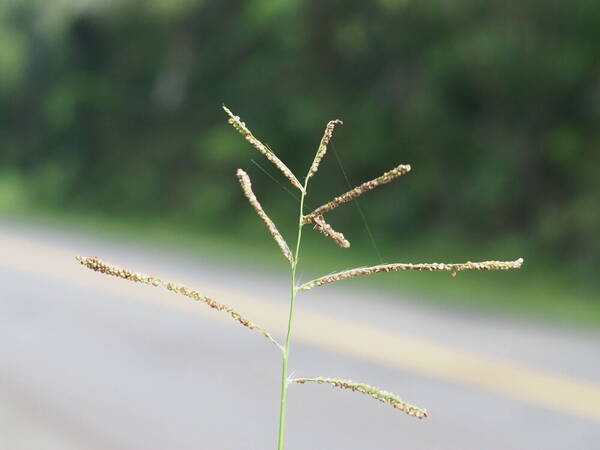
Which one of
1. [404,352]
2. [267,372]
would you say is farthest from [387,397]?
[404,352]

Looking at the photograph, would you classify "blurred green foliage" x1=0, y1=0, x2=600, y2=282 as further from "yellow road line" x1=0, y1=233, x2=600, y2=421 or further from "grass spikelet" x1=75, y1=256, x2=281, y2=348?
"grass spikelet" x1=75, y1=256, x2=281, y2=348

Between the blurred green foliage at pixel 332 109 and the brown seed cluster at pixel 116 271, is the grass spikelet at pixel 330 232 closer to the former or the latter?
the brown seed cluster at pixel 116 271

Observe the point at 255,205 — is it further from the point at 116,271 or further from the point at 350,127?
the point at 350,127

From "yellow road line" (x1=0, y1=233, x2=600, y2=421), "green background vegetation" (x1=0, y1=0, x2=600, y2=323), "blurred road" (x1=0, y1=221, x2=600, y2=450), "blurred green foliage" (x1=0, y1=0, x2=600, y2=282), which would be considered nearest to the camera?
"blurred road" (x1=0, y1=221, x2=600, y2=450)

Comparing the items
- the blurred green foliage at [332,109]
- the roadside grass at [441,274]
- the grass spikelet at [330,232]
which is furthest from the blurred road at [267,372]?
the grass spikelet at [330,232]

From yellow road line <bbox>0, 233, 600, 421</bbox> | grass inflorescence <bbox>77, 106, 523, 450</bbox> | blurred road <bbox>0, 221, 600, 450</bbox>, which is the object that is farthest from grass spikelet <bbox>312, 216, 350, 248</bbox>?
yellow road line <bbox>0, 233, 600, 421</bbox>
